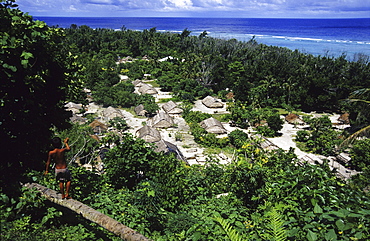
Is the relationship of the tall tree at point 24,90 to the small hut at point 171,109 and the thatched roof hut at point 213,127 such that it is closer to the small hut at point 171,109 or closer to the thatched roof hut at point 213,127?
the thatched roof hut at point 213,127

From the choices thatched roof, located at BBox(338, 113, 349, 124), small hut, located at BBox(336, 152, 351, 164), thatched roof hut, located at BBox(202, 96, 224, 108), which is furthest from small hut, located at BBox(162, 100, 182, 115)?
thatched roof, located at BBox(338, 113, 349, 124)

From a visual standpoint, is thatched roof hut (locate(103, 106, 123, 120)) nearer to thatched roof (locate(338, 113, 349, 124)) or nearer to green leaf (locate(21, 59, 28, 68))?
thatched roof (locate(338, 113, 349, 124))

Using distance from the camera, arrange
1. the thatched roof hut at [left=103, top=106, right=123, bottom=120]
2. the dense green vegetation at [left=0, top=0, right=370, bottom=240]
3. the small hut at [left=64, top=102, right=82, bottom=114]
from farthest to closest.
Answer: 1. the small hut at [left=64, top=102, right=82, bottom=114]
2. the thatched roof hut at [left=103, top=106, right=123, bottom=120]
3. the dense green vegetation at [left=0, top=0, right=370, bottom=240]

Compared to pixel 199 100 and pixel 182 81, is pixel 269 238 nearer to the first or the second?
pixel 199 100

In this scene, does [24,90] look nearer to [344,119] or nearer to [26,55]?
[26,55]

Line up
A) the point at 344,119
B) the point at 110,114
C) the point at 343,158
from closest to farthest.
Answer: the point at 343,158, the point at 110,114, the point at 344,119

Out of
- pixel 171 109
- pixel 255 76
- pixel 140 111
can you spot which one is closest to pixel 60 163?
pixel 140 111

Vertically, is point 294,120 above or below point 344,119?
below

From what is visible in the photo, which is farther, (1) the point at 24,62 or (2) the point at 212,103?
(2) the point at 212,103

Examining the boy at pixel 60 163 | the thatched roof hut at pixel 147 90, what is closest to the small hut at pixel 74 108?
the thatched roof hut at pixel 147 90
